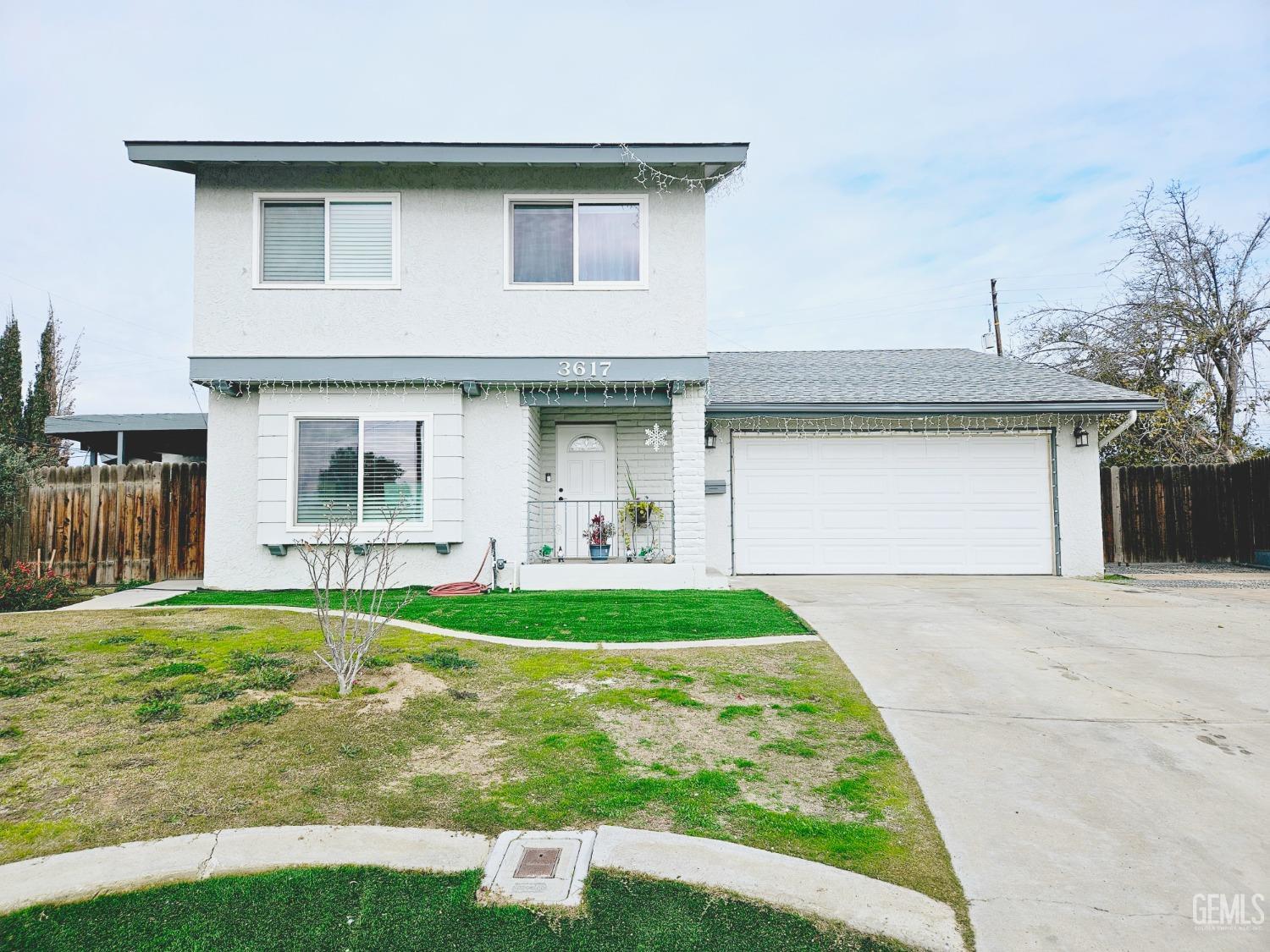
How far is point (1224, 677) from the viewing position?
5.09 metres

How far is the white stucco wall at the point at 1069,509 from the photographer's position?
36.2 ft

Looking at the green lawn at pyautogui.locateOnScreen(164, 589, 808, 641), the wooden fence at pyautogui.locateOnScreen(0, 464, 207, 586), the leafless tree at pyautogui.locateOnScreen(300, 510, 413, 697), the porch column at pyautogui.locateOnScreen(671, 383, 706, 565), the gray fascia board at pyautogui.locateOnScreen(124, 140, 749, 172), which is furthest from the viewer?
the wooden fence at pyautogui.locateOnScreen(0, 464, 207, 586)

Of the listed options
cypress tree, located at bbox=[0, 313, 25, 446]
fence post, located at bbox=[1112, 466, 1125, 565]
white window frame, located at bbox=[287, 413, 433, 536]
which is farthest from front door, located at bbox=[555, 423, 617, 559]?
cypress tree, located at bbox=[0, 313, 25, 446]

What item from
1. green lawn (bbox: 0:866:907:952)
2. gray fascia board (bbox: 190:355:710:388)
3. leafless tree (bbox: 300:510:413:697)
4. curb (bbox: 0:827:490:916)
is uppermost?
gray fascia board (bbox: 190:355:710:388)

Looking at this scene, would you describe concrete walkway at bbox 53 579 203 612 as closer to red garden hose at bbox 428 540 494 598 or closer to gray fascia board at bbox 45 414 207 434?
gray fascia board at bbox 45 414 207 434

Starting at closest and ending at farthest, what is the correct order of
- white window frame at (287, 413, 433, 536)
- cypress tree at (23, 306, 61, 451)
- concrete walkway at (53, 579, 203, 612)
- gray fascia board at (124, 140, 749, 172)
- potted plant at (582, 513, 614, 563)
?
concrete walkway at (53, 579, 203, 612) < gray fascia board at (124, 140, 749, 172) < white window frame at (287, 413, 433, 536) < potted plant at (582, 513, 614, 563) < cypress tree at (23, 306, 61, 451)

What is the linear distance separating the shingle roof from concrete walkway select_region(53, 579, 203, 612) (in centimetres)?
784

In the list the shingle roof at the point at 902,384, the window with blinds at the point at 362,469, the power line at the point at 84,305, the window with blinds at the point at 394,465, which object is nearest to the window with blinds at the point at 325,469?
the window with blinds at the point at 362,469

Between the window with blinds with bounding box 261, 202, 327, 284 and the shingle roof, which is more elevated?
the window with blinds with bounding box 261, 202, 327, 284

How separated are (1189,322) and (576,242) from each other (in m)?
14.8

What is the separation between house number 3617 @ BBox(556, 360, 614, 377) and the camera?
31.0 feet

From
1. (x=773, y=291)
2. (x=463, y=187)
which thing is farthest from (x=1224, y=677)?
(x=773, y=291)

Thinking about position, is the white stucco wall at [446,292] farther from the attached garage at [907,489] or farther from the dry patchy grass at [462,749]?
the dry patchy grass at [462,749]

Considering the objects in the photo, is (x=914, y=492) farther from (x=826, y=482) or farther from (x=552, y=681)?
(x=552, y=681)
